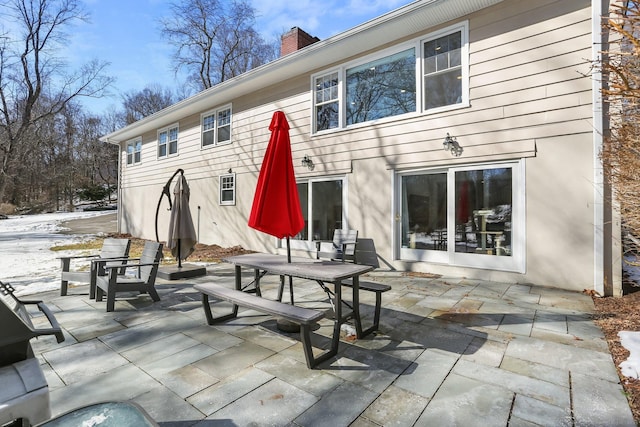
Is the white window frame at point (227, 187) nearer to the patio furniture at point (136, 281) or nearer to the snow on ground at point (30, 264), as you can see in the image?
the snow on ground at point (30, 264)

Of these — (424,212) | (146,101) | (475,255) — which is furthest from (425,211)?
(146,101)

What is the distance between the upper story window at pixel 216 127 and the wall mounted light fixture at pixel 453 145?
706 cm

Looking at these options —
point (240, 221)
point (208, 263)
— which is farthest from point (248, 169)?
point (208, 263)

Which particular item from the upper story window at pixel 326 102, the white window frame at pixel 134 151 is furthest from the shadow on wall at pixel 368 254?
the white window frame at pixel 134 151

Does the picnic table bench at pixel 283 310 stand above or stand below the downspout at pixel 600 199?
below

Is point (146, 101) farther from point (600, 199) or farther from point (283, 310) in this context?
point (600, 199)

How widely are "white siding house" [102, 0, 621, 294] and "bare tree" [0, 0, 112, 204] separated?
19.2 m

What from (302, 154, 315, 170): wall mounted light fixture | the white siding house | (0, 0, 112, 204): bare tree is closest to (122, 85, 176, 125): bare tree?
(0, 0, 112, 204): bare tree

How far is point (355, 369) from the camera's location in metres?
2.59

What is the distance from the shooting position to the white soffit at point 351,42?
5754mm

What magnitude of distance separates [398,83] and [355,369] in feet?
19.7

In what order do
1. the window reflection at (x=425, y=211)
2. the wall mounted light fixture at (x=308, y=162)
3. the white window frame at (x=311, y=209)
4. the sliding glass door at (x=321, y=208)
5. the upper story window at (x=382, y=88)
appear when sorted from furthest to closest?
the wall mounted light fixture at (x=308, y=162), the sliding glass door at (x=321, y=208), the white window frame at (x=311, y=209), the upper story window at (x=382, y=88), the window reflection at (x=425, y=211)

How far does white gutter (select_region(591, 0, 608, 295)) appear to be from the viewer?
4727 mm

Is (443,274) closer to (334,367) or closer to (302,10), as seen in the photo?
(334,367)
